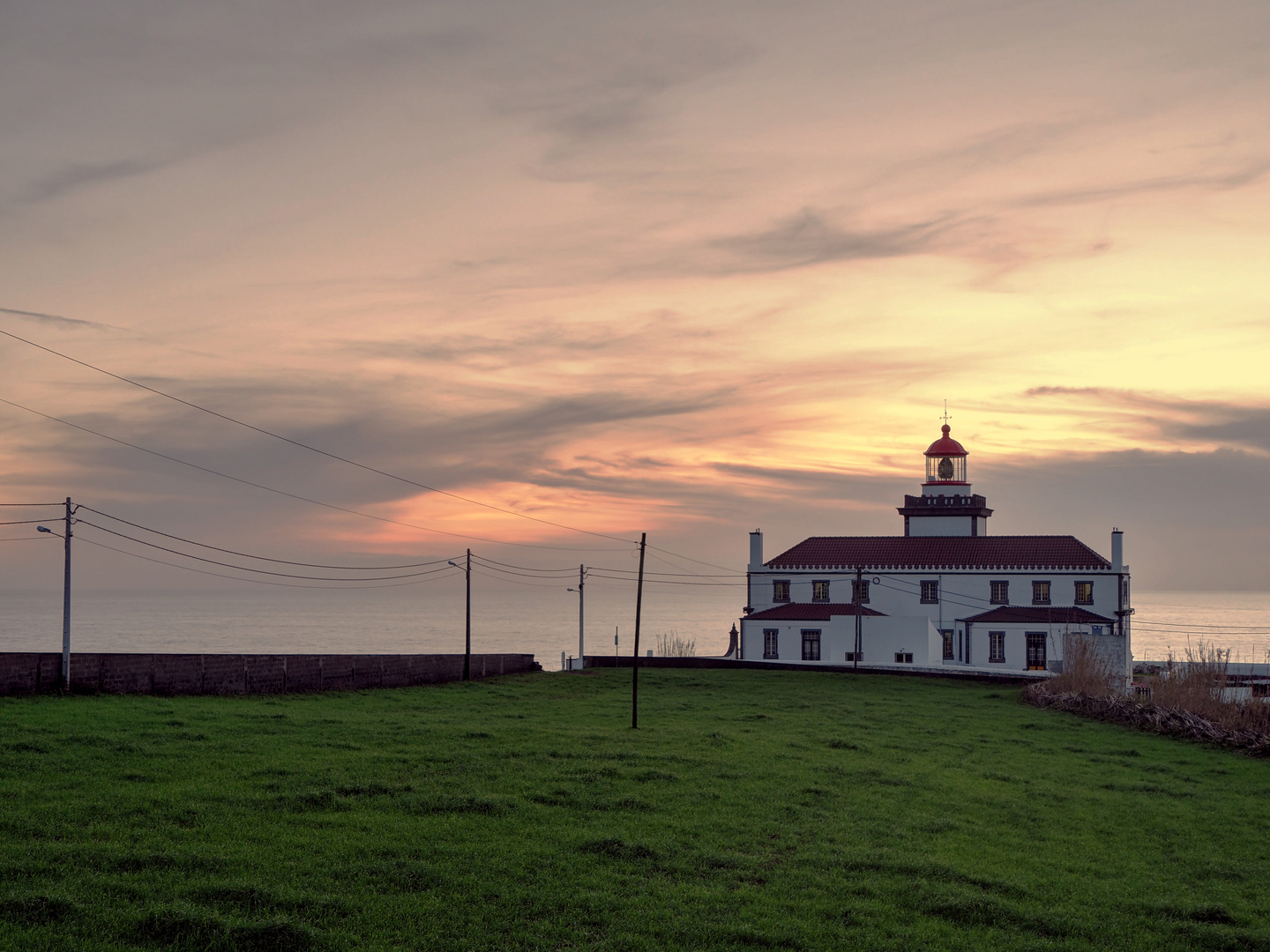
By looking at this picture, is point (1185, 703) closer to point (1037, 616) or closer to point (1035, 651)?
point (1035, 651)

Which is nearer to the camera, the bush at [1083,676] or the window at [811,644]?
the bush at [1083,676]

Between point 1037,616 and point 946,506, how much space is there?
12.2 metres

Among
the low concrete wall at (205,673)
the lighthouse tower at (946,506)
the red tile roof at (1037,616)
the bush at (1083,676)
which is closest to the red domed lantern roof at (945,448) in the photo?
the lighthouse tower at (946,506)

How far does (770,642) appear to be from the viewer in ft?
234

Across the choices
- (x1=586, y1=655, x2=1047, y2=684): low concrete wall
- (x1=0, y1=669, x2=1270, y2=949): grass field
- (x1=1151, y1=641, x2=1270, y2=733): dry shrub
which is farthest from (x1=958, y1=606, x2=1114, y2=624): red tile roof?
(x1=0, y1=669, x2=1270, y2=949): grass field

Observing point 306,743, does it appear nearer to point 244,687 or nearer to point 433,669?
point 244,687

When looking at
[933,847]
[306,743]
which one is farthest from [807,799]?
[306,743]

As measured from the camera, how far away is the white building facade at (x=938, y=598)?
2633 inches

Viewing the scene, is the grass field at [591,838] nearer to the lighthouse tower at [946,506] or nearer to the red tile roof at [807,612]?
the red tile roof at [807,612]

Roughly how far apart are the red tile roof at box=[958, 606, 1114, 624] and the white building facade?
2.9 inches

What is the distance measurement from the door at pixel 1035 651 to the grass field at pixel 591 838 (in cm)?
4181

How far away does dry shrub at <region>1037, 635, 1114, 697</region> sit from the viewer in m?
41.4

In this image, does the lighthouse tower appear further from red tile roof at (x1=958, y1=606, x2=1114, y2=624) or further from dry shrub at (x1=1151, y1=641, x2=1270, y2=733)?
dry shrub at (x1=1151, y1=641, x2=1270, y2=733)

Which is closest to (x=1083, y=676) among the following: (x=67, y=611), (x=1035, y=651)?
(x=1035, y=651)
